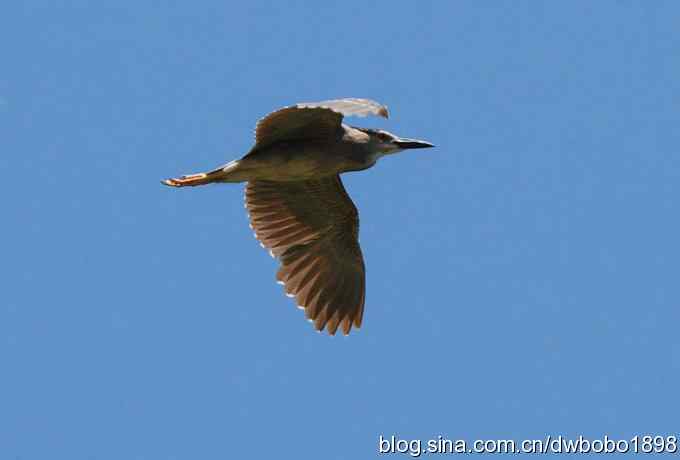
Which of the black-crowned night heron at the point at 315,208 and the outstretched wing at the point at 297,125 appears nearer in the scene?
the outstretched wing at the point at 297,125

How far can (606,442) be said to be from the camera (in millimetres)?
12375

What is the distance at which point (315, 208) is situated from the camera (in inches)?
505

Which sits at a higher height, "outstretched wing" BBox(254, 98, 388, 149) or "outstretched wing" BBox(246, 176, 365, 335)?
"outstretched wing" BBox(254, 98, 388, 149)

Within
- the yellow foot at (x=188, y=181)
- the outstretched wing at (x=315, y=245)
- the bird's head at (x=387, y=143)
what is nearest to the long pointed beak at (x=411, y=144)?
the bird's head at (x=387, y=143)

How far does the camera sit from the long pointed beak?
12031 millimetres

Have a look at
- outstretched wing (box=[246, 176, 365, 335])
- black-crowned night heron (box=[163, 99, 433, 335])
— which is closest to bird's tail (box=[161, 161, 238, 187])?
black-crowned night heron (box=[163, 99, 433, 335])

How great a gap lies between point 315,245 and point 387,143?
1.68 metres

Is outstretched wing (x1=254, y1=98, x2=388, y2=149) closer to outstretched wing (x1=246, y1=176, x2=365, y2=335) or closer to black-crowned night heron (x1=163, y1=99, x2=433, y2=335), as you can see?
black-crowned night heron (x1=163, y1=99, x2=433, y2=335)

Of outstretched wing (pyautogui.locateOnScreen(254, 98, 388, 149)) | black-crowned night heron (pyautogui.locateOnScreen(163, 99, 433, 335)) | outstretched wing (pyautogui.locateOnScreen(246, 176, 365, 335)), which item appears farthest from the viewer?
outstretched wing (pyautogui.locateOnScreen(246, 176, 365, 335))

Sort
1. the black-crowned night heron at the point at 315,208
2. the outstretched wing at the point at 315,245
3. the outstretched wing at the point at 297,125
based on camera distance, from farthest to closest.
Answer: the outstretched wing at the point at 315,245 → the black-crowned night heron at the point at 315,208 → the outstretched wing at the point at 297,125

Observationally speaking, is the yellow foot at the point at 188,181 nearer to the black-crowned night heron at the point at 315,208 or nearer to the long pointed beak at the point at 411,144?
the black-crowned night heron at the point at 315,208

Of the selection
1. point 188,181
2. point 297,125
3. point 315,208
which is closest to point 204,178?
point 188,181

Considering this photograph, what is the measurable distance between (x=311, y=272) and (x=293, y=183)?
1032 millimetres

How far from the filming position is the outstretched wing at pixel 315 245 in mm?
12742
